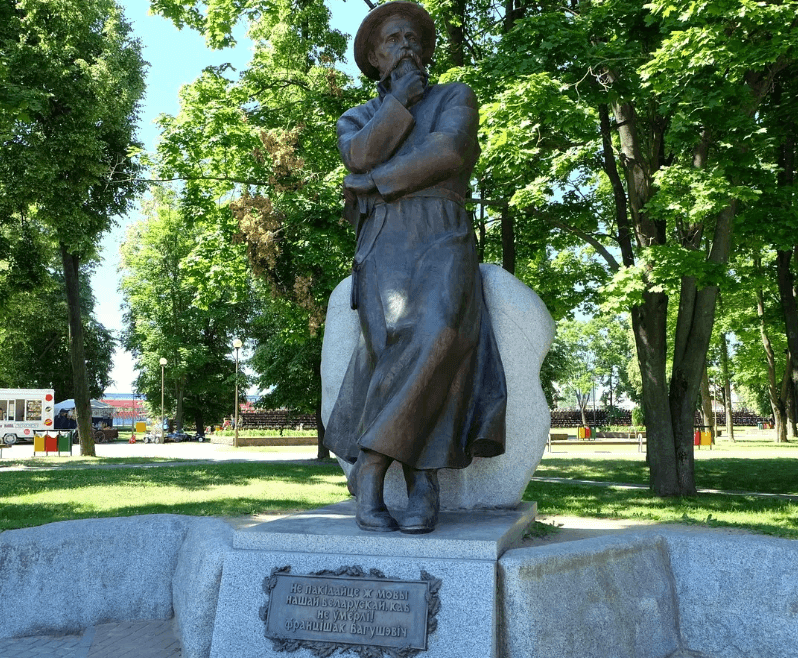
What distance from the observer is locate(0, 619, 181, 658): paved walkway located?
412cm

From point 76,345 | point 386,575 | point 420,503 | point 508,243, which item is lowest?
point 386,575

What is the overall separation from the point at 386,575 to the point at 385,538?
0.20 meters

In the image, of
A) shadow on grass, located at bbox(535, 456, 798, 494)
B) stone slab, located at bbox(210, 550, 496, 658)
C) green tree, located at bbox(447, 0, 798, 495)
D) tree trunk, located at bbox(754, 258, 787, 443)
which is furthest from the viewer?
tree trunk, located at bbox(754, 258, 787, 443)

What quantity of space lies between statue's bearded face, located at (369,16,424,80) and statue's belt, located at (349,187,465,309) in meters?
0.77

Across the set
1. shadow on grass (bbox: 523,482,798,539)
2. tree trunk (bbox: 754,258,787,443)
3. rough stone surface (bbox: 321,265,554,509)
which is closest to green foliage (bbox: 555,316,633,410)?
tree trunk (bbox: 754,258,787,443)

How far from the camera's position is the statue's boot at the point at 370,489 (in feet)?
12.5

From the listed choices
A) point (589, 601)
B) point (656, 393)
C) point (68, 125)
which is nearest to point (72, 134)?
point (68, 125)

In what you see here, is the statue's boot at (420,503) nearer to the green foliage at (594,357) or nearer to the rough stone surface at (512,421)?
the rough stone surface at (512,421)

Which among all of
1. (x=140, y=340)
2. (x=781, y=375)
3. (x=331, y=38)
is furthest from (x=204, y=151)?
(x=140, y=340)

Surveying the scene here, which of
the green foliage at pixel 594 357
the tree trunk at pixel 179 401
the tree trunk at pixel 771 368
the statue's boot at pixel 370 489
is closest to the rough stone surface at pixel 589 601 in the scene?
the statue's boot at pixel 370 489

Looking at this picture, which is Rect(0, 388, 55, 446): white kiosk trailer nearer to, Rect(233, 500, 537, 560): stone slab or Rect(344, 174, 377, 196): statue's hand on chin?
Rect(344, 174, 377, 196): statue's hand on chin

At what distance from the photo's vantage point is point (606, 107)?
12.7m

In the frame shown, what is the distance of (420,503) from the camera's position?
386 centimetres

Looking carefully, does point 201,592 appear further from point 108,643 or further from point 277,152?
point 277,152
